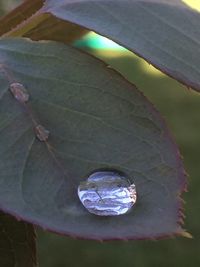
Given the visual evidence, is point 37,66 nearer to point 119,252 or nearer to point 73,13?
point 73,13

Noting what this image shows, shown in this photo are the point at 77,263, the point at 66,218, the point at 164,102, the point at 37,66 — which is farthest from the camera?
the point at 164,102

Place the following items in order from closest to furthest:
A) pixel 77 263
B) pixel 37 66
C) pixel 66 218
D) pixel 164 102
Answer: pixel 66 218, pixel 37 66, pixel 77 263, pixel 164 102

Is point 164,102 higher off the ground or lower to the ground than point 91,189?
higher

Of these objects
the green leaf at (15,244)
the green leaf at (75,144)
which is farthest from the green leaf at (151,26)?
the green leaf at (15,244)

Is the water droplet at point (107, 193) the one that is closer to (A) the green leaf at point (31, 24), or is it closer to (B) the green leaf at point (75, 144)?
(B) the green leaf at point (75, 144)

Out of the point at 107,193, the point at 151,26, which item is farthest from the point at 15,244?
the point at 151,26

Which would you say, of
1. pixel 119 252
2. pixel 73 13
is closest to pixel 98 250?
pixel 119 252

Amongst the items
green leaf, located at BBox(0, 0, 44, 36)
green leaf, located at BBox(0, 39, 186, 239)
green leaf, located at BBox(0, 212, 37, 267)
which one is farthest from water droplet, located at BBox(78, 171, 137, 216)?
green leaf, located at BBox(0, 0, 44, 36)
